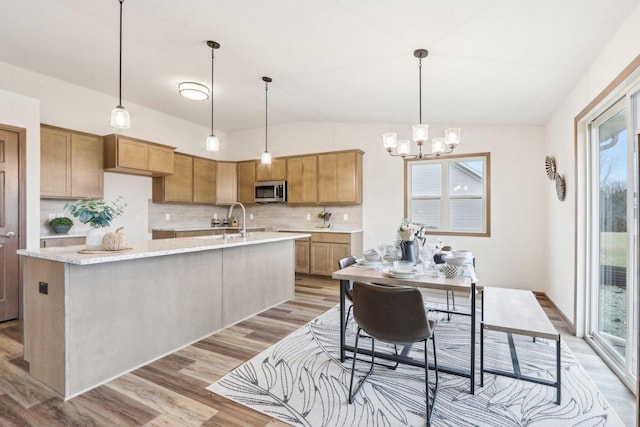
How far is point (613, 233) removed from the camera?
2.63 m

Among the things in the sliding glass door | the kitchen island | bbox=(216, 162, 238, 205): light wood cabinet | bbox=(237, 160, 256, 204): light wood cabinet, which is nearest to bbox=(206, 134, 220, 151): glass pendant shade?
the kitchen island

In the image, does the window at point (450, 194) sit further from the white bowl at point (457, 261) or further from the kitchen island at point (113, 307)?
the kitchen island at point (113, 307)

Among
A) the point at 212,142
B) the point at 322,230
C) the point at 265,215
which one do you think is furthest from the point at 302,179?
the point at 212,142

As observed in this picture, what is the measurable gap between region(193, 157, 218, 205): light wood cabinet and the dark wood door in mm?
2738

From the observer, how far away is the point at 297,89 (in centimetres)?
435

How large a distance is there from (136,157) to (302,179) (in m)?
2.74

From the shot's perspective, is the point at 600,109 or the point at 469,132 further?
the point at 469,132

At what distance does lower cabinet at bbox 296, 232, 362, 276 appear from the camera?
5434mm

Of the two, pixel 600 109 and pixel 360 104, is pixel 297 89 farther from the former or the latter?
pixel 600 109

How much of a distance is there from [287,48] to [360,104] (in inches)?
68.0

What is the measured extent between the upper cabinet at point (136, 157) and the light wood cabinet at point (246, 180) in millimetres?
1557

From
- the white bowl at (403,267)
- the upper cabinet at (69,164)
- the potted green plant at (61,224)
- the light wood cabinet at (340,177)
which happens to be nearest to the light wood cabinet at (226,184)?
the light wood cabinet at (340,177)

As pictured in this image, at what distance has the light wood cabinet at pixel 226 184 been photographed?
21.5 ft

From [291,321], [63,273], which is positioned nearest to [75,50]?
[63,273]
